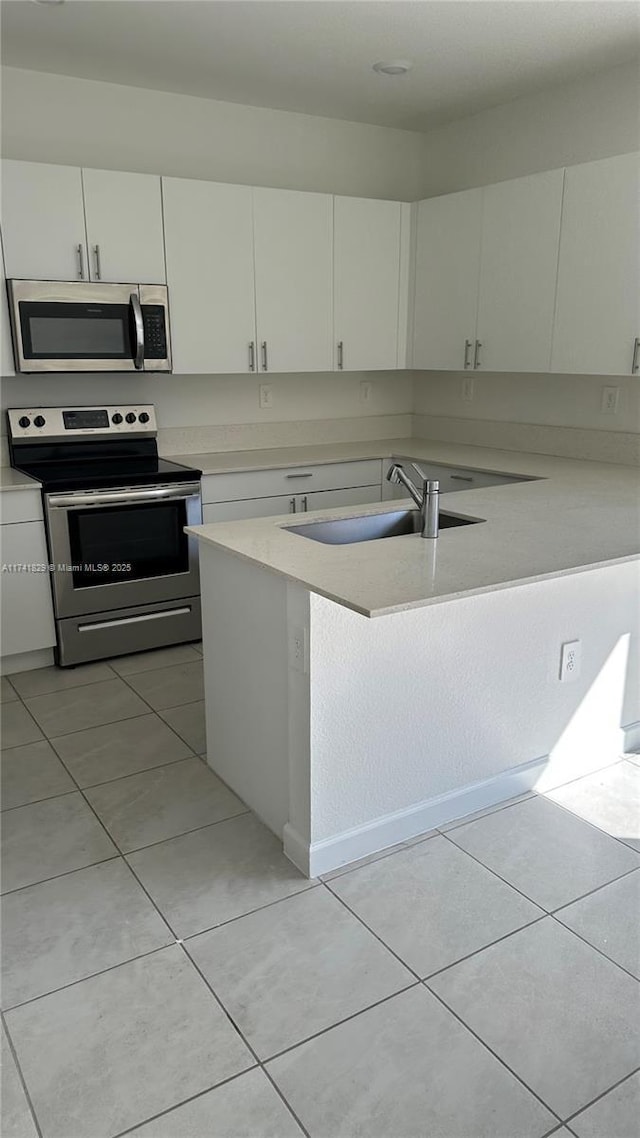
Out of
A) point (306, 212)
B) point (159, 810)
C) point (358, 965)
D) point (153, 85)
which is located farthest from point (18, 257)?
point (358, 965)

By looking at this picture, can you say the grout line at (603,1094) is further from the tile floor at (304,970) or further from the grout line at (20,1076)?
the grout line at (20,1076)

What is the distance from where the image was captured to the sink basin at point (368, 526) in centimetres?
263

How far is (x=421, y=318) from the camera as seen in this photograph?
4.35 metres

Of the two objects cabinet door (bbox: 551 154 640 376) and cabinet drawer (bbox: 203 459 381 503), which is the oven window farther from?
cabinet door (bbox: 551 154 640 376)

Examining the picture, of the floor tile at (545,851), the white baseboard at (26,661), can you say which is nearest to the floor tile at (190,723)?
the white baseboard at (26,661)

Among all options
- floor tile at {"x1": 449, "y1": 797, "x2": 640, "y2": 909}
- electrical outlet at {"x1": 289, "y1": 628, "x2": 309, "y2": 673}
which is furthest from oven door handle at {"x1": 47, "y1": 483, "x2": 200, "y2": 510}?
floor tile at {"x1": 449, "y1": 797, "x2": 640, "y2": 909}

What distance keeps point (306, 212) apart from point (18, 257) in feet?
4.69

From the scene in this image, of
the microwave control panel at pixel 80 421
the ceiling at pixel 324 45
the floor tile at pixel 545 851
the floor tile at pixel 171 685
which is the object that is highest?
the ceiling at pixel 324 45

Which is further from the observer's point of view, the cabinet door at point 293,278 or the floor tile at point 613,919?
the cabinet door at point 293,278

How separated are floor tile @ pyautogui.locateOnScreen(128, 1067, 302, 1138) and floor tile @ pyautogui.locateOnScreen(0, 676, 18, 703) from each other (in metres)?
2.08

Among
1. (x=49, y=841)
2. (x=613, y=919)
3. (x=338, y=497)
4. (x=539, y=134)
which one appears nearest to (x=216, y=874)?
(x=49, y=841)

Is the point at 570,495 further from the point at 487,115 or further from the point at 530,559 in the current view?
the point at 487,115

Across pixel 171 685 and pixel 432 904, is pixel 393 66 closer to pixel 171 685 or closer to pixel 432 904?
pixel 171 685

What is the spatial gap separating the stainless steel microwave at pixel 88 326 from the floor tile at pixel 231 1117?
2850mm
